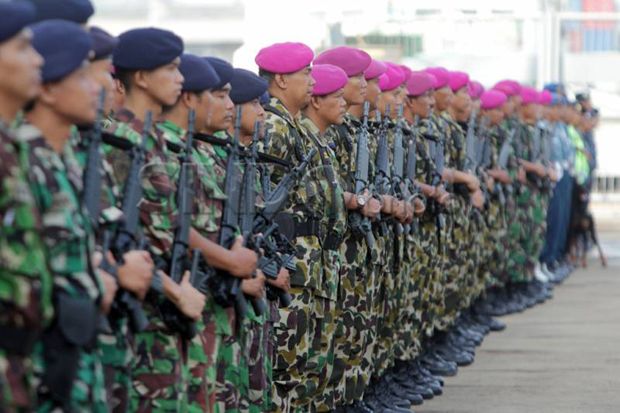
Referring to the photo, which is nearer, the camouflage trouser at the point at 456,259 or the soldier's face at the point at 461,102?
the camouflage trouser at the point at 456,259

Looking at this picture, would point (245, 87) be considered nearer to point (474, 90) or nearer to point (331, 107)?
point (331, 107)

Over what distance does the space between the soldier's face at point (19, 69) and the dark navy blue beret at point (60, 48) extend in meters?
0.35

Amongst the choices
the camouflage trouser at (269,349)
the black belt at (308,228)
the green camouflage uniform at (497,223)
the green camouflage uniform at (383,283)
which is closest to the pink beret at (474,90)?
the green camouflage uniform at (497,223)

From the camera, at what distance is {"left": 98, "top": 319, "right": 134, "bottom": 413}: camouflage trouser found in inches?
222

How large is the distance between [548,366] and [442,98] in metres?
2.16

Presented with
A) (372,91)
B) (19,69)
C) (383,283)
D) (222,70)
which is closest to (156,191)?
(222,70)

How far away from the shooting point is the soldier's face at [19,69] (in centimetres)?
465

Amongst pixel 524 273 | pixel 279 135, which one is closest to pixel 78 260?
pixel 279 135

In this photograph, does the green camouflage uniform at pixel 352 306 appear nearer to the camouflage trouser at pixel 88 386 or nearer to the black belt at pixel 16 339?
the camouflage trouser at pixel 88 386

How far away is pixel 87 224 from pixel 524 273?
489 inches

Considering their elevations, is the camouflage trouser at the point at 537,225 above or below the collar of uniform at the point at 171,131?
below

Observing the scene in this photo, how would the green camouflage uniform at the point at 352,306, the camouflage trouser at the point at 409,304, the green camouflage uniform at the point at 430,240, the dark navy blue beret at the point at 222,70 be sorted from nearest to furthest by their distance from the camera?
the dark navy blue beret at the point at 222,70, the green camouflage uniform at the point at 352,306, the camouflage trouser at the point at 409,304, the green camouflage uniform at the point at 430,240

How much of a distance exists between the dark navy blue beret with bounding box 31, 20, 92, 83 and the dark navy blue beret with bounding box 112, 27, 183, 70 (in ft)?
3.65

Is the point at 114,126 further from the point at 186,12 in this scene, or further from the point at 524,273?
the point at 186,12
